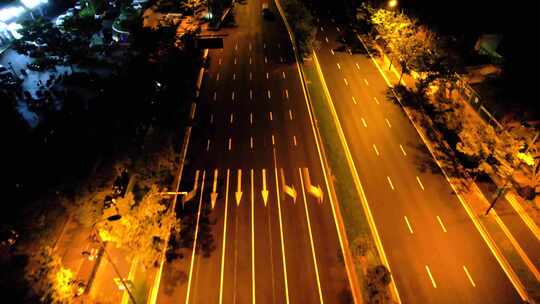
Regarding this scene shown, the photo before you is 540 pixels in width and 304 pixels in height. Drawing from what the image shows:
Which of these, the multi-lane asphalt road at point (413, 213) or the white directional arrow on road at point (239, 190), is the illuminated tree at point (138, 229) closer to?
the white directional arrow on road at point (239, 190)

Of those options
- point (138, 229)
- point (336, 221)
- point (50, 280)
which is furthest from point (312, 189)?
point (50, 280)

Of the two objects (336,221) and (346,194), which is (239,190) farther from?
(346,194)

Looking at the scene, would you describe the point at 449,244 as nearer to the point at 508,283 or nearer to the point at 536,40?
the point at 508,283

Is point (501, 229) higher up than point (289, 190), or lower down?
higher up

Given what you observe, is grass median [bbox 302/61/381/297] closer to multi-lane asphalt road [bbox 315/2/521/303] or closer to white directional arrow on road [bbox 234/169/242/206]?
multi-lane asphalt road [bbox 315/2/521/303]

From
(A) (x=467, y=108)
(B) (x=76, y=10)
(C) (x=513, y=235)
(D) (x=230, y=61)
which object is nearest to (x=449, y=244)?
(C) (x=513, y=235)

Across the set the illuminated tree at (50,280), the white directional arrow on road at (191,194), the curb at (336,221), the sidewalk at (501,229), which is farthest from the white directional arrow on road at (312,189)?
the illuminated tree at (50,280)

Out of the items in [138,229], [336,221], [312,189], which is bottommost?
[336,221]

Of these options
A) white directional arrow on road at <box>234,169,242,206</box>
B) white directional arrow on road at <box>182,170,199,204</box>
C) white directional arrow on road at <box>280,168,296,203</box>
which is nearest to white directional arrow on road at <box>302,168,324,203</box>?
white directional arrow on road at <box>280,168,296,203</box>
